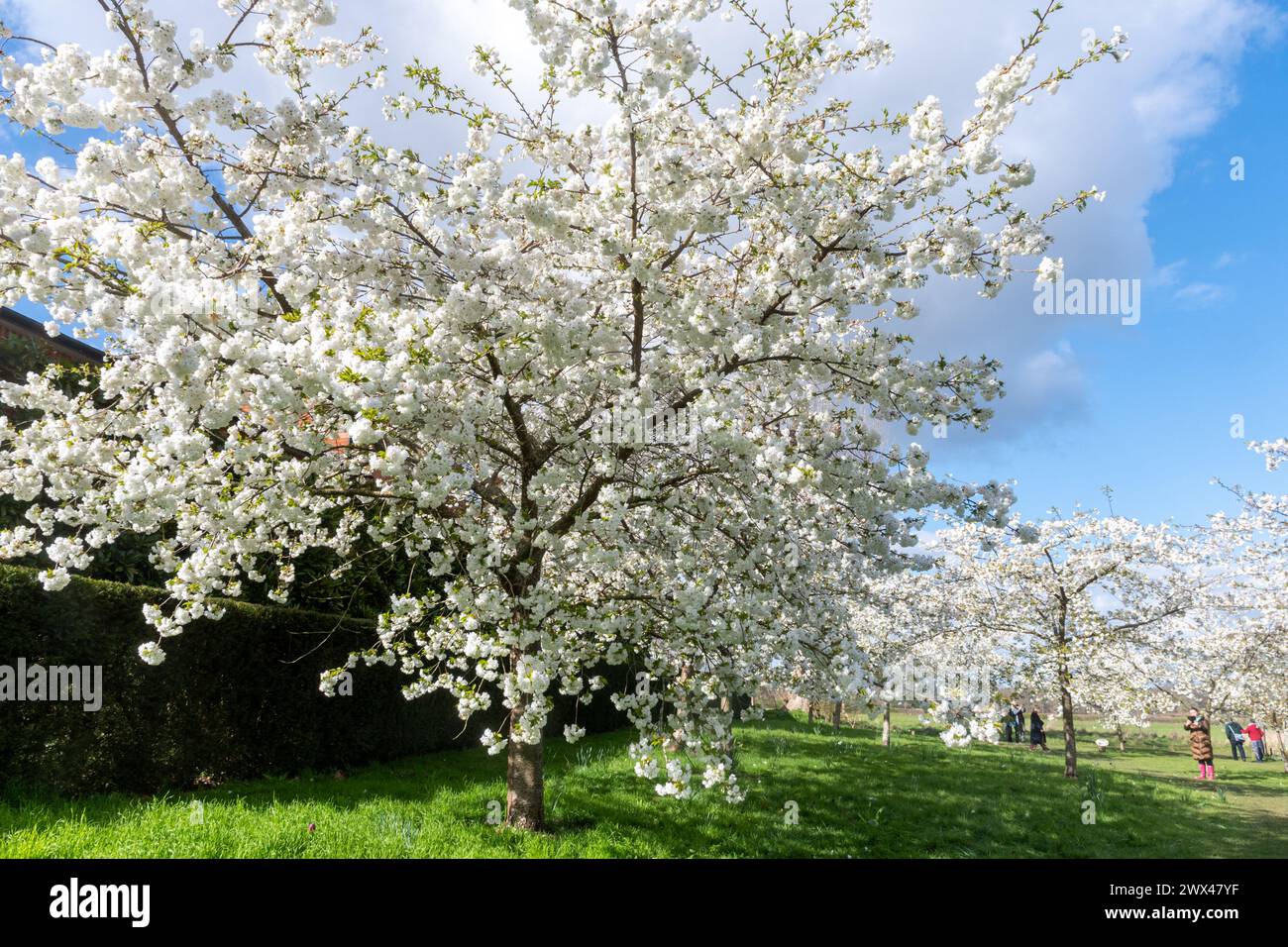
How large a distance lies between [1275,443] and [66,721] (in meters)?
20.0

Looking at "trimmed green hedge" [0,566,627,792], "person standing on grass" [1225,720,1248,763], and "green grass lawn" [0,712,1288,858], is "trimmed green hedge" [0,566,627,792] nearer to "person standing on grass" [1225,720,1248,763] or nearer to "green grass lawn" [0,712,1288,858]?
"green grass lawn" [0,712,1288,858]

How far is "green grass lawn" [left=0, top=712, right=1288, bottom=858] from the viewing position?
663 cm

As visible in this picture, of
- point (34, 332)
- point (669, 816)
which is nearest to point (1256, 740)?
point (669, 816)

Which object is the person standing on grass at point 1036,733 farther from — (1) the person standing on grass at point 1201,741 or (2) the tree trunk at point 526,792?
(2) the tree trunk at point 526,792

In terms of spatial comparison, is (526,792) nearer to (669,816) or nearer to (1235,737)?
(669,816)

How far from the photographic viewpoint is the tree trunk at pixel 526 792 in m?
7.86

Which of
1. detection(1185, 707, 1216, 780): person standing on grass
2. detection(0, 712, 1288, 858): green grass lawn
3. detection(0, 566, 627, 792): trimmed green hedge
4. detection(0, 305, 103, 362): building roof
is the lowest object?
detection(1185, 707, 1216, 780): person standing on grass

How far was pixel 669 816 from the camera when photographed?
8.87 metres

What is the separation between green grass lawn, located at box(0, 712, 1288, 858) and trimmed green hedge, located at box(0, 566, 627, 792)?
1.21 feet

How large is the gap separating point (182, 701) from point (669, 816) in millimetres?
5819

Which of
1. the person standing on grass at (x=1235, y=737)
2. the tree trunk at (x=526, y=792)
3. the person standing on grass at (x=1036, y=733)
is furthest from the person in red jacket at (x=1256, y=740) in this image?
the tree trunk at (x=526, y=792)

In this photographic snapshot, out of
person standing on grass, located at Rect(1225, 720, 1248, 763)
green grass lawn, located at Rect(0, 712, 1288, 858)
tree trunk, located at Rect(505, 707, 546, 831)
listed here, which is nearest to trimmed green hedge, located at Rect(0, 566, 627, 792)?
green grass lawn, located at Rect(0, 712, 1288, 858)

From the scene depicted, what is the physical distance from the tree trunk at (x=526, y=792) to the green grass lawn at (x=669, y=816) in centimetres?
32
